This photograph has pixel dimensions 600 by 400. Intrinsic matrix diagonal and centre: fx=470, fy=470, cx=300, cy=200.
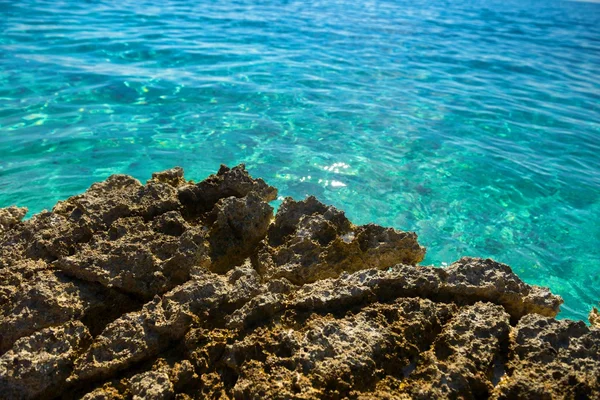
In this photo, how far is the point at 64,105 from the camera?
889cm

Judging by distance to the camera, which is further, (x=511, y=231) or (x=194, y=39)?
(x=194, y=39)

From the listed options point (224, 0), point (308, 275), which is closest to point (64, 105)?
point (308, 275)

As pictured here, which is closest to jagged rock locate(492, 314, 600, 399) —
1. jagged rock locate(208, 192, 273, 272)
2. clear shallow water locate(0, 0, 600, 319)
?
jagged rock locate(208, 192, 273, 272)

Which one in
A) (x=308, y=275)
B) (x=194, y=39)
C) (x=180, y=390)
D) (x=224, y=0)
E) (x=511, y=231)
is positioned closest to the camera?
(x=180, y=390)

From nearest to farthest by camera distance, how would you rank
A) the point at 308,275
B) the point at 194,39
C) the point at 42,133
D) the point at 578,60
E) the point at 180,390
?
1. the point at 180,390
2. the point at 308,275
3. the point at 42,133
4. the point at 194,39
5. the point at 578,60

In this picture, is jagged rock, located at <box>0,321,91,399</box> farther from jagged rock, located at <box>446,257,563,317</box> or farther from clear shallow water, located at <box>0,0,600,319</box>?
clear shallow water, located at <box>0,0,600,319</box>

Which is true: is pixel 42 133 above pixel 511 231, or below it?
above

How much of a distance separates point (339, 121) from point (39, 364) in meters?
7.24

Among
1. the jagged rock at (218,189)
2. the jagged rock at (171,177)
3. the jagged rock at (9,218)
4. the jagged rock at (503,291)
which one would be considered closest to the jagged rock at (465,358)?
the jagged rock at (503,291)

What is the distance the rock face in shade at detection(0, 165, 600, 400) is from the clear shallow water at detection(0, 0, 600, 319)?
8.67 ft

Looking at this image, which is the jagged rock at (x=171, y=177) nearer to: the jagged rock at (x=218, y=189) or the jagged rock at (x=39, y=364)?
the jagged rock at (x=218, y=189)

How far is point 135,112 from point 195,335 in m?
7.05

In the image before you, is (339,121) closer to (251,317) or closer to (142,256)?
(142,256)

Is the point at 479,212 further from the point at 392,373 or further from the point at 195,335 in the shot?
the point at 195,335
